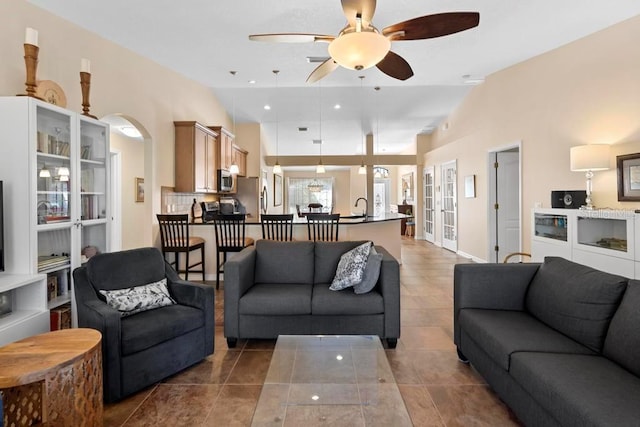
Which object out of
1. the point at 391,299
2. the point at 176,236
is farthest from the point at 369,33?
the point at 176,236

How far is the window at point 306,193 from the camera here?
13.6m

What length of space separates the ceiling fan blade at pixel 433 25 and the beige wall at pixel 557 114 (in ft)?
8.22

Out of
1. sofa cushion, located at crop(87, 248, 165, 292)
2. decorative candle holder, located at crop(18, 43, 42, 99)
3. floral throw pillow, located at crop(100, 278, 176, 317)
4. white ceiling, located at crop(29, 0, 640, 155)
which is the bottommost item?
floral throw pillow, located at crop(100, 278, 176, 317)

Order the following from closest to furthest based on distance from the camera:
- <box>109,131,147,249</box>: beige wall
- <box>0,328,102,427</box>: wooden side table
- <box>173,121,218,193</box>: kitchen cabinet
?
<box>0,328,102,427</box>: wooden side table → <box>173,121,218,193</box>: kitchen cabinet → <box>109,131,147,249</box>: beige wall

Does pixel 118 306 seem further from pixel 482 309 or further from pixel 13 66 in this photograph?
pixel 482 309

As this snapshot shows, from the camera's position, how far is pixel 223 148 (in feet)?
20.3

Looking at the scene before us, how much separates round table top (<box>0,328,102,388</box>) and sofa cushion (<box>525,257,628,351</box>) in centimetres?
264

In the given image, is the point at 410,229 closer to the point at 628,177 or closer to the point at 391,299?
the point at 628,177

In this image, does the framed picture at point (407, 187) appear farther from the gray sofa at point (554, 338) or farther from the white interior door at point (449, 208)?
the gray sofa at point (554, 338)

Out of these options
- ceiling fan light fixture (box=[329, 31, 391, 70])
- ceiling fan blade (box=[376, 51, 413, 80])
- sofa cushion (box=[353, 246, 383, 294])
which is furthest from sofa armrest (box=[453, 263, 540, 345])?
ceiling fan blade (box=[376, 51, 413, 80])

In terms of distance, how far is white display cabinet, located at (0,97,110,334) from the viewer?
227 cm

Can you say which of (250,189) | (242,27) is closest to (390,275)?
(242,27)

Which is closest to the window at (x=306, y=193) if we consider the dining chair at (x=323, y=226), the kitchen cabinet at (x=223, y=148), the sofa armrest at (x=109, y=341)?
the kitchen cabinet at (x=223, y=148)

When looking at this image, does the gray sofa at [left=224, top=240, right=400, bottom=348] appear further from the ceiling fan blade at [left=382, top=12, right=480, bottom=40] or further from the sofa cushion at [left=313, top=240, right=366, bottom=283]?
the ceiling fan blade at [left=382, top=12, right=480, bottom=40]
